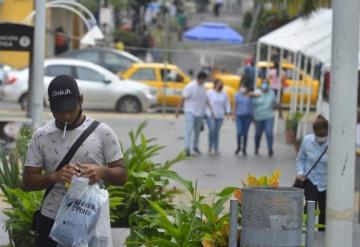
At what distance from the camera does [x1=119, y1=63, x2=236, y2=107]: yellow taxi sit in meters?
31.9

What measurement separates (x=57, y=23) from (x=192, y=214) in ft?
103

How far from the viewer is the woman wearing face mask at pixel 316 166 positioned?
35.9 feet

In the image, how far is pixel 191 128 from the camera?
2158 centimetres

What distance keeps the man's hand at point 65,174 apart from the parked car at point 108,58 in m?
27.7

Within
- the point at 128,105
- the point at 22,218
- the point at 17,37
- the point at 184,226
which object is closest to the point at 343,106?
the point at 184,226

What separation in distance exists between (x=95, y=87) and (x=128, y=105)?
4.13ft

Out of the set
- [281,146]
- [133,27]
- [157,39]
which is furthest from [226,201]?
[133,27]

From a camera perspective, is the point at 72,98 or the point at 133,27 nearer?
the point at 72,98

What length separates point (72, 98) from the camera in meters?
6.33

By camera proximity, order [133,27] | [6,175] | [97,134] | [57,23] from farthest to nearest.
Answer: [133,27] → [57,23] → [6,175] → [97,134]

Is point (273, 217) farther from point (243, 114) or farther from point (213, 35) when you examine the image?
point (213, 35)

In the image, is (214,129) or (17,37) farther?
(214,129)

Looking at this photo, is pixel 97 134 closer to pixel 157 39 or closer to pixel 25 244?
pixel 25 244

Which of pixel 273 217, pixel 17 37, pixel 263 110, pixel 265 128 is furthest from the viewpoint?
pixel 265 128
